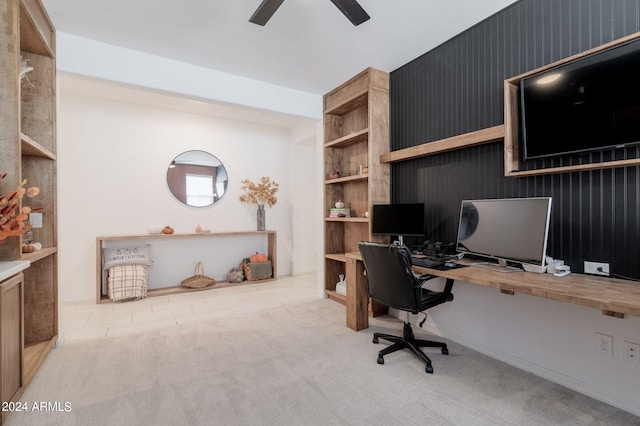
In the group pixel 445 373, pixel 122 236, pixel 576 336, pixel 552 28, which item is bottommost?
pixel 445 373

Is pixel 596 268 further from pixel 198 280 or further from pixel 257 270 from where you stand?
pixel 198 280

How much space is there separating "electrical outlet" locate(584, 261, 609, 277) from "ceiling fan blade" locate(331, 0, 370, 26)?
222 cm

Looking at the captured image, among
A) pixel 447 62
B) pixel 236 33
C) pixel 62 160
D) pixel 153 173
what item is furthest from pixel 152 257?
pixel 447 62

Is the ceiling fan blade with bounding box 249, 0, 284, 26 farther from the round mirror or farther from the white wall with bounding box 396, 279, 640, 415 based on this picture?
the round mirror

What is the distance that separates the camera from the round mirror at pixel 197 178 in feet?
15.2

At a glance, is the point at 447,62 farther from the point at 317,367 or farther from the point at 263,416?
the point at 263,416

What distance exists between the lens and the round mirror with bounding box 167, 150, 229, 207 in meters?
4.63

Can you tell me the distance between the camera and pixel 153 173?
4480mm

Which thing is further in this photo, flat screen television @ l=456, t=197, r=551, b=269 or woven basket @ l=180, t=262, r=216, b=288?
woven basket @ l=180, t=262, r=216, b=288

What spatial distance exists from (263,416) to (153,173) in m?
3.86

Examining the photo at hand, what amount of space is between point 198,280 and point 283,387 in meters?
2.93

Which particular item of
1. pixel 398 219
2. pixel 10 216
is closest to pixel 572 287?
pixel 398 219

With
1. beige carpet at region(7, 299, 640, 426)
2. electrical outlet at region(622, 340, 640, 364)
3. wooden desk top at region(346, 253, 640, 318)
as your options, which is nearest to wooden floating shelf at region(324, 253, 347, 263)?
beige carpet at region(7, 299, 640, 426)

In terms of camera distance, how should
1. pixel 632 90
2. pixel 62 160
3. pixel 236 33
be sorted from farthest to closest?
pixel 62 160 → pixel 236 33 → pixel 632 90
